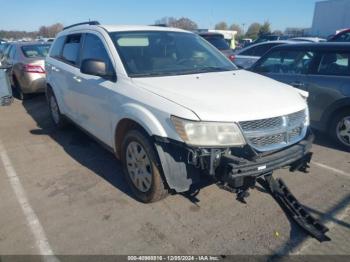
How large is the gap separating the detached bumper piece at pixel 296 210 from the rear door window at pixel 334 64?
256 centimetres

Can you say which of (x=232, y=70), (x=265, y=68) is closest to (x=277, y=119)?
(x=232, y=70)

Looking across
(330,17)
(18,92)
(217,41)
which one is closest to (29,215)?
(18,92)

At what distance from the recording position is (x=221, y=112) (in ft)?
9.41

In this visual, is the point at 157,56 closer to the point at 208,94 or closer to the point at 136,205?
the point at 208,94

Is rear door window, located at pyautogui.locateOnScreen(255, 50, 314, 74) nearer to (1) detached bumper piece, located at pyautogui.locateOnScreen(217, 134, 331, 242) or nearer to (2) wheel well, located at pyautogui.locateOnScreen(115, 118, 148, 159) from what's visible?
(1) detached bumper piece, located at pyautogui.locateOnScreen(217, 134, 331, 242)

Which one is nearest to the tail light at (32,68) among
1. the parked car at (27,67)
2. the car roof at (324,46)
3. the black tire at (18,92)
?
the parked car at (27,67)

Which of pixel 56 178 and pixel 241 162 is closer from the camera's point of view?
pixel 241 162

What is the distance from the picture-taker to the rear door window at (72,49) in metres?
4.97

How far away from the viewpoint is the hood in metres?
2.90

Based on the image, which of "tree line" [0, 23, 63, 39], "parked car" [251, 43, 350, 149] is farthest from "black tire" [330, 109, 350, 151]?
"tree line" [0, 23, 63, 39]

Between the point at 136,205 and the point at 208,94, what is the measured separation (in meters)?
1.46

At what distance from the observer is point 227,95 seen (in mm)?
3152

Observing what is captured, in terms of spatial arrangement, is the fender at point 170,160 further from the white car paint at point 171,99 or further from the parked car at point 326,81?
the parked car at point 326,81

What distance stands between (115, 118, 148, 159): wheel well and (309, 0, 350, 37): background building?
4210cm
